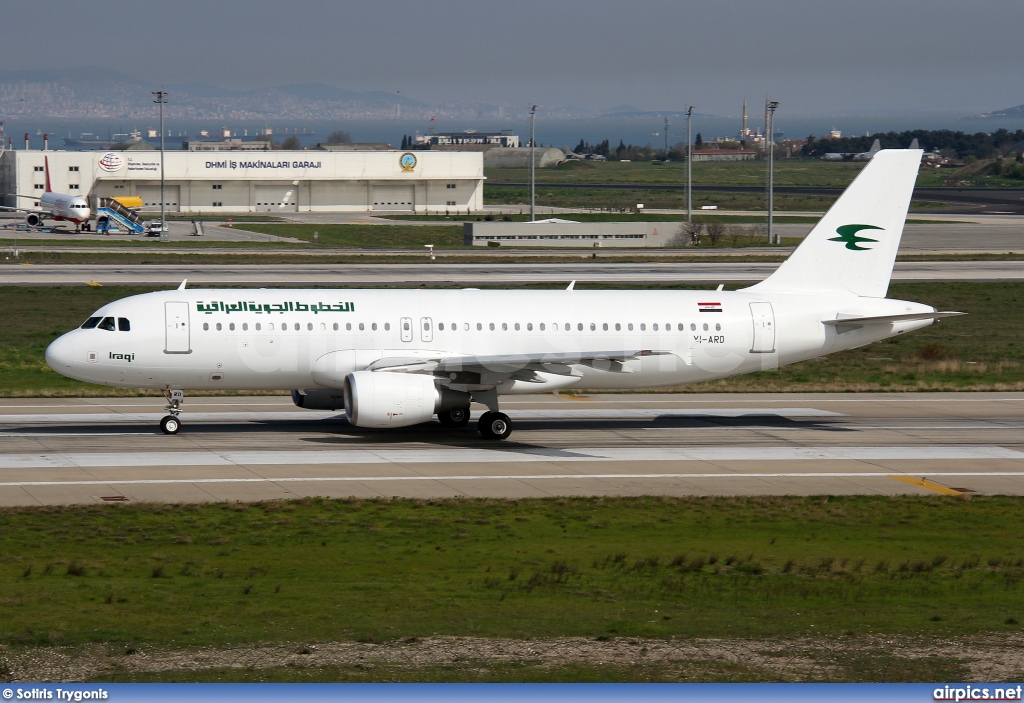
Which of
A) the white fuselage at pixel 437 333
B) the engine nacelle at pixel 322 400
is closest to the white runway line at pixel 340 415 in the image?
the engine nacelle at pixel 322 400

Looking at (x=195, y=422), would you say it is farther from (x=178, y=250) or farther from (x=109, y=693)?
(x=178, y=250)

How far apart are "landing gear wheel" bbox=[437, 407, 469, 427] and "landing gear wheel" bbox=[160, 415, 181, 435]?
815cm

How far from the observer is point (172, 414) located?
124ft

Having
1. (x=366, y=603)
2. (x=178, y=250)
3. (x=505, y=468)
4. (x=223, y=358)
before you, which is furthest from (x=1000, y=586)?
(x=178, y=250)

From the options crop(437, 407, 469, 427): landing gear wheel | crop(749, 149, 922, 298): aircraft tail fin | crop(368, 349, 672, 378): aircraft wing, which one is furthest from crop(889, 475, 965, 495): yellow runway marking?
crop(437, 407, 469, 427): landing gear wheel

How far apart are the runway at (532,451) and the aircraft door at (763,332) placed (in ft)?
9.24

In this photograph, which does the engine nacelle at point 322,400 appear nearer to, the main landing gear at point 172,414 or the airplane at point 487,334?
the airplane at point 487,334

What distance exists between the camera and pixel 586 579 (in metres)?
22.2

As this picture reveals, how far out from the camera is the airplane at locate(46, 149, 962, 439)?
3625 cm

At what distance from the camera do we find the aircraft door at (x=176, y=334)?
119 ft

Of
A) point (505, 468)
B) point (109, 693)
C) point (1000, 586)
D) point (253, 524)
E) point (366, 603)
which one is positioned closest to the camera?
point (109, 693)

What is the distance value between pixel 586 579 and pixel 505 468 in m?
11.3

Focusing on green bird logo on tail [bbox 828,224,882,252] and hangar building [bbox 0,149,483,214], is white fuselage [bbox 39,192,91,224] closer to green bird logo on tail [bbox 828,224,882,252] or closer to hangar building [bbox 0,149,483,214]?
hangar building [bbox 0,149,483,214]

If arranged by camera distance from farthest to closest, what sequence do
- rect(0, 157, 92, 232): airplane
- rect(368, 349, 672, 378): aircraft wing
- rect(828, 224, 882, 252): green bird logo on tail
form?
rect(0, 157, 92, 232): airplane
rect(828, 224, 882, 252): green bird logo on tail
rect(368, 349, 672, 378): aircraft wing
